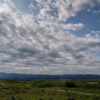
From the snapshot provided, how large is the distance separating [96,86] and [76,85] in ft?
30.6

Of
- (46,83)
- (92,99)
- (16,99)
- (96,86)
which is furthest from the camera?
(46,83)

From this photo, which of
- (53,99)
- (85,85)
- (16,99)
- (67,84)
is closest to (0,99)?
(16,99)

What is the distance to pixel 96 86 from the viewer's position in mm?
52500

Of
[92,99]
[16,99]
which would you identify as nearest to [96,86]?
[92,99]

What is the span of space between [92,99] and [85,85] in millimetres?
31149

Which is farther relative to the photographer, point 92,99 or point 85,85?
point 85,85

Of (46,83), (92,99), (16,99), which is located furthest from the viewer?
(46,83)

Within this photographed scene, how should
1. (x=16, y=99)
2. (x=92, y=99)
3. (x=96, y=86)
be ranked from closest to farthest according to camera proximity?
1. (x=16, y=99)
2. (x=92, y=99)
3. (x=96, y=86)

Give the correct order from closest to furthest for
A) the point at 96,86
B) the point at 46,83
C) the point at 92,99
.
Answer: the point at 92,99, the point at 96,86, the point at 46,83

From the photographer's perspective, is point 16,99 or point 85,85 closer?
point 16,99

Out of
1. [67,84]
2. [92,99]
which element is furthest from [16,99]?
[67,84]

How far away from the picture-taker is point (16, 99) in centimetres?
2261

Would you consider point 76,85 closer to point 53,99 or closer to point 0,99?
point 53,99

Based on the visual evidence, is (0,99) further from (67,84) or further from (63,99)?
(67,84)
